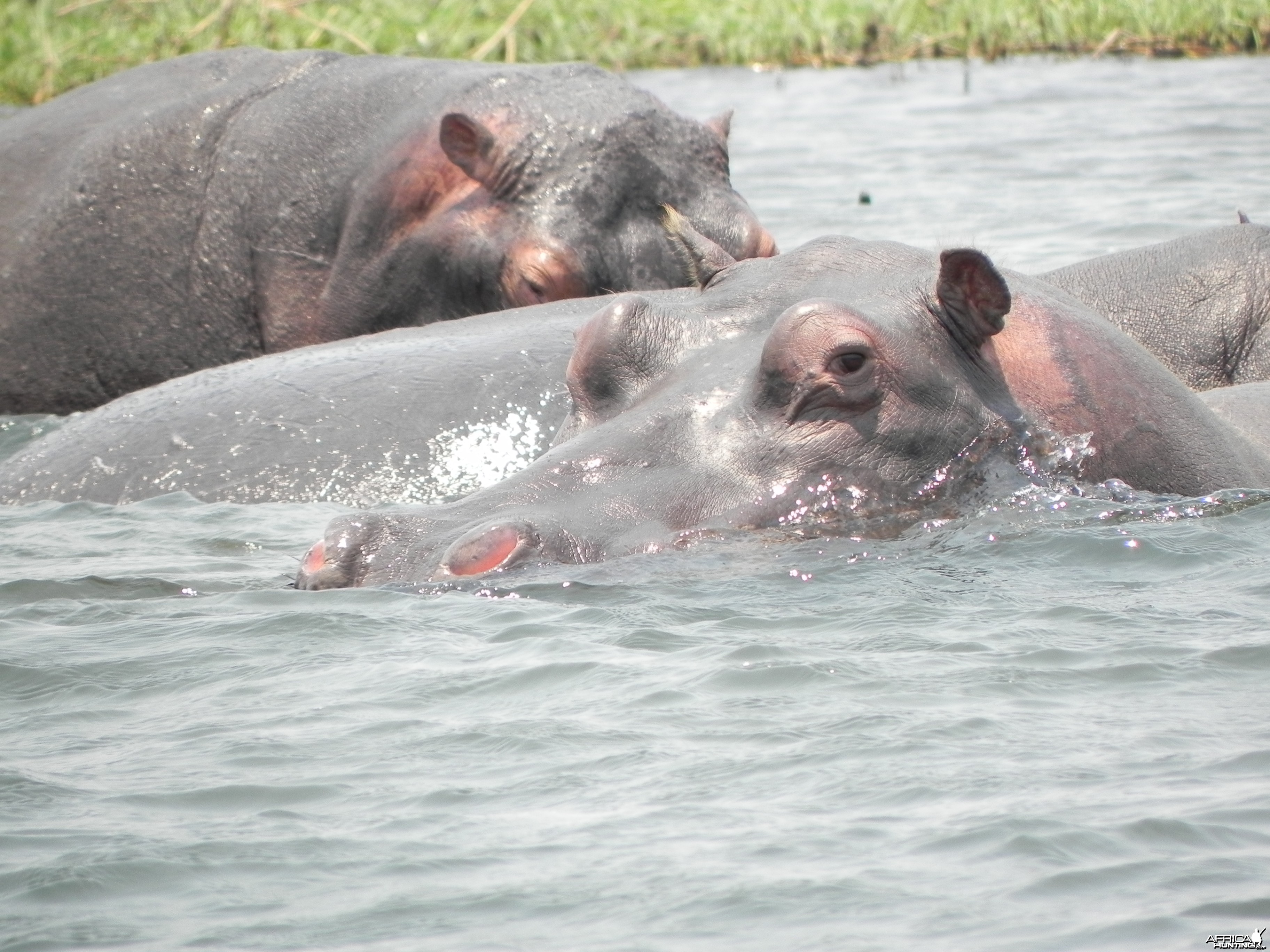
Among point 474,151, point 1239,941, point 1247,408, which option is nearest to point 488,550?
point 1239,941

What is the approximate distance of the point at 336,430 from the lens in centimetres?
722

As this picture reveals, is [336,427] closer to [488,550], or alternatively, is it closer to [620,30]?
[488,550]

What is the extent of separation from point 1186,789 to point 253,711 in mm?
1972

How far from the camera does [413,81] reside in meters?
10.0

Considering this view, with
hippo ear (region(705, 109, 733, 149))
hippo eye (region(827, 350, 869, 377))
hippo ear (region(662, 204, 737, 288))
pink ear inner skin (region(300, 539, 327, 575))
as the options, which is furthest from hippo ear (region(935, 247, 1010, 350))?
hippo ear (region(705, 109, 733, 149))

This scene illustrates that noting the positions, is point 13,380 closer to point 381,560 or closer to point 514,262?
point 514,262

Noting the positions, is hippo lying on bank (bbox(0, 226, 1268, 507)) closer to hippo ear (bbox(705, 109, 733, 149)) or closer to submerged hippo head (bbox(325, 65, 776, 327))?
submerged hippo head (bbox(325, 65, 776, 327))

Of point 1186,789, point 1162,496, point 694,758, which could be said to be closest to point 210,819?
point 694,758

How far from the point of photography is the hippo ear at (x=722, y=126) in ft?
32.0

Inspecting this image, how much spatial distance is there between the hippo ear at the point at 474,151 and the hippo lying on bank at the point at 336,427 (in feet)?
5.05

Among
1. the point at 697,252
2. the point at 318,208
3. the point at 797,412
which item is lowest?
the point at 318,208

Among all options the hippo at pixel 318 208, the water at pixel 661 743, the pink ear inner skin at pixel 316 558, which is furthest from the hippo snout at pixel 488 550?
the hippo at pixel 318 208

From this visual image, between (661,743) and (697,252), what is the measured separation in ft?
7.14

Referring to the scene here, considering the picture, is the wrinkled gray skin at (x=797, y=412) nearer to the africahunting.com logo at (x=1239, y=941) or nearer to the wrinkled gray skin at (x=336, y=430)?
the wrinkled gray skin at (x=336, y=430)
